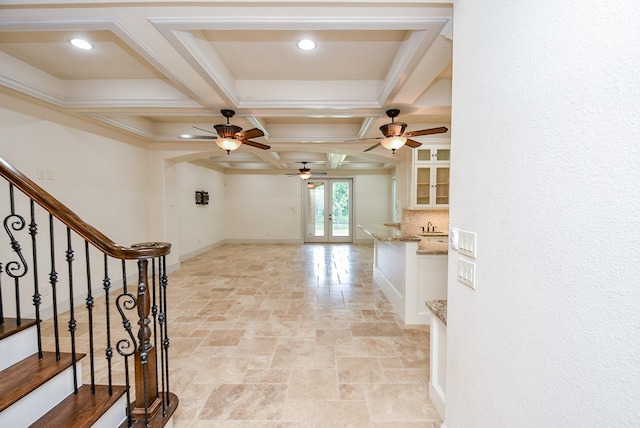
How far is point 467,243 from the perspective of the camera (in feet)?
4.42

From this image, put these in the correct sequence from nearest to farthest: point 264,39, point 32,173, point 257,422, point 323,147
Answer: point 257,422
point 264,39
point 32,173
point 323,147

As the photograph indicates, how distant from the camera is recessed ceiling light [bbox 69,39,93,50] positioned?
7.81 feet

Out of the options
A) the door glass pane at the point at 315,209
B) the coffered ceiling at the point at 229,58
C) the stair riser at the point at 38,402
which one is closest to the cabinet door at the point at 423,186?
the coffered ceiling at the point at 229,58

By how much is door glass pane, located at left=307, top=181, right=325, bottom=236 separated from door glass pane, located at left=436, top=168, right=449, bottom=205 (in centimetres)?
480

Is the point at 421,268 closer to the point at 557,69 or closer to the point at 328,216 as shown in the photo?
the point at 557,69

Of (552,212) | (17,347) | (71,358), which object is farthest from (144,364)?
(552,212)

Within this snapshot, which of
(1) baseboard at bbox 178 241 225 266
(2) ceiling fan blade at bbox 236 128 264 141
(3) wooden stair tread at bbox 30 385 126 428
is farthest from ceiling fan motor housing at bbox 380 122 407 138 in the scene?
(1) baseboard at bbox 178 241 225 266

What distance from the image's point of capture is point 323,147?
5.36 meters

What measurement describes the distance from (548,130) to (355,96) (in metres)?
2.74

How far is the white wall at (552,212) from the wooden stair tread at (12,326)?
2409 mm

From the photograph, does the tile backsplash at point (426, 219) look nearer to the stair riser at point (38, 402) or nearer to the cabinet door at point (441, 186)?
the cabinet door at point (441, 186)

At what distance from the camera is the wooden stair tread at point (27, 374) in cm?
123

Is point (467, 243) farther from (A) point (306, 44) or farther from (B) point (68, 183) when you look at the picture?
(B) point (68, 183)

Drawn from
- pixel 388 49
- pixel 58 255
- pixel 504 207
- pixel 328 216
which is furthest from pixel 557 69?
Answer: pixel 328 216
